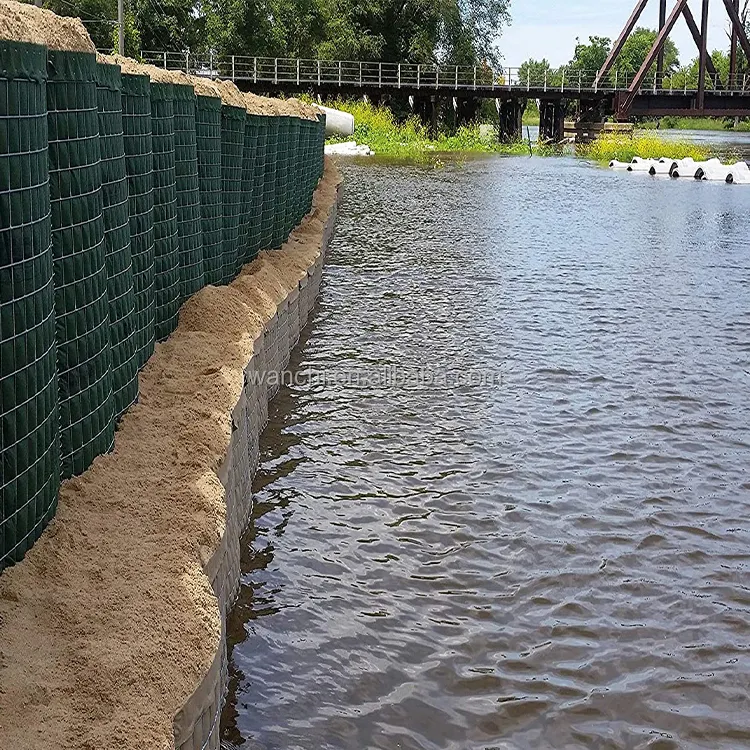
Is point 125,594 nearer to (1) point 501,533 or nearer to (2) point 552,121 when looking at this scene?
(1) point 501,533

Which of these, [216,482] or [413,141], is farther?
[413,141]

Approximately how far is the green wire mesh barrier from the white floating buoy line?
1146 inches

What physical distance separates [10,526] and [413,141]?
5041cm

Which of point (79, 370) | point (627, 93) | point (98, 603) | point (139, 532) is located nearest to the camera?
point (98, 603)

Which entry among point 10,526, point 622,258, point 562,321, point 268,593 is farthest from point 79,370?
point 622,258

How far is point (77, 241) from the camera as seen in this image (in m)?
4.61

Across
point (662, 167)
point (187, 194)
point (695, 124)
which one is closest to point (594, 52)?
point (695, 124)

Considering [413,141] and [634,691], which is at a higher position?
[413,141]

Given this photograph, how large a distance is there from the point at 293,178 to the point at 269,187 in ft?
8.58

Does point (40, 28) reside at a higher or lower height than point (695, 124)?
lower

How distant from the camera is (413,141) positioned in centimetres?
5256

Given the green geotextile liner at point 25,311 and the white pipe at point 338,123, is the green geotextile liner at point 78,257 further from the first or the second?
the white pipe at point 338,123

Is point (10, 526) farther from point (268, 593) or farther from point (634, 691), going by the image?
point (634, 691)

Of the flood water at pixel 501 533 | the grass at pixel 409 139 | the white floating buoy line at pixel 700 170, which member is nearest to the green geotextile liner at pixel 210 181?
the flood water at pixel 501 533
